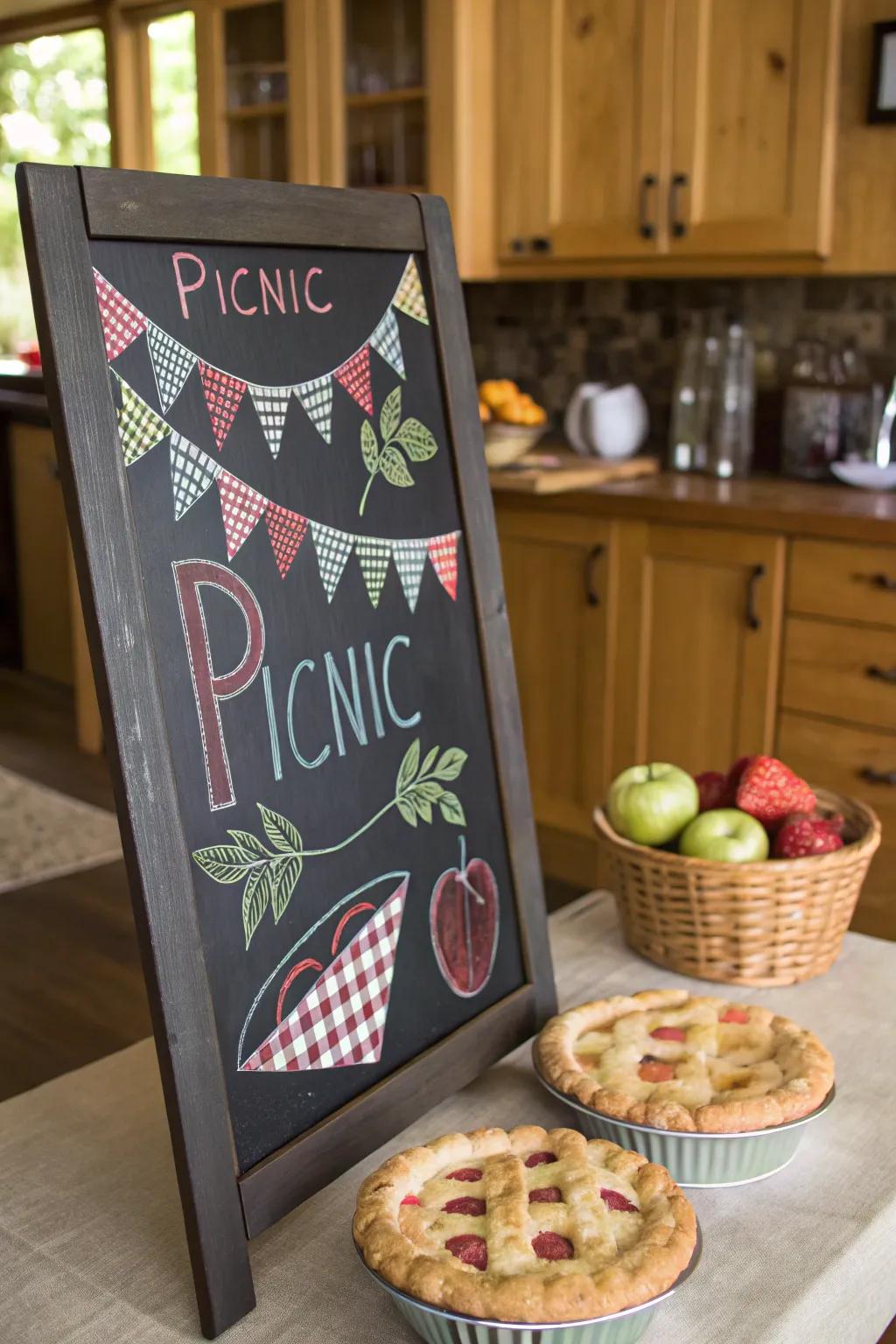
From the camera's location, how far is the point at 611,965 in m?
1.14

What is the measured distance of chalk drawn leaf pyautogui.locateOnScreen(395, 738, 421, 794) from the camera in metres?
0.90

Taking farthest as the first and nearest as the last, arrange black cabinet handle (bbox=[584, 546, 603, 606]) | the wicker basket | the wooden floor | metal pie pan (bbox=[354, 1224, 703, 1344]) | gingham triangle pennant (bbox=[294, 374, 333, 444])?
black cabinet handle (bbox=[584, 546, 603, 606]) → the wooden floor → the wicker basket → gingham triangle pennant (bbox=[294, 374, 333, 444]) → metal pie pan (bbox=[354, 1224, 703, 1344])

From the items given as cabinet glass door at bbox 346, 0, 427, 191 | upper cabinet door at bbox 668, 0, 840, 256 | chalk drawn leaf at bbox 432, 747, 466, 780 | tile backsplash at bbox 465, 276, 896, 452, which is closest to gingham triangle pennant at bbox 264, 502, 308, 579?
chalk drawn leaf at bbox 432, 747, 466, 780

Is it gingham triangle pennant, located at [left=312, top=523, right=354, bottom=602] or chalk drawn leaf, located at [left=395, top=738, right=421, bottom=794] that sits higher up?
gingham triangle pennant, located at [left=312, top=523, right=354, bottom=602]

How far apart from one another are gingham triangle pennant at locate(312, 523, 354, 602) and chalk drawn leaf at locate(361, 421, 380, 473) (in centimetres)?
6

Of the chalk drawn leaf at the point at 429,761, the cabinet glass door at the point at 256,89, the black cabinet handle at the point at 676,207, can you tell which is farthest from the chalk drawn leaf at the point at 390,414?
the cabinet glass door at the point at 256,89

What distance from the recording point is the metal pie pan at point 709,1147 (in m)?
0.80

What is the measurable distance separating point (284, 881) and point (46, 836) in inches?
111

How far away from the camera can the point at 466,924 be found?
3.13ft

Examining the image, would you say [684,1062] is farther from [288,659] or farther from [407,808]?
[288,659]

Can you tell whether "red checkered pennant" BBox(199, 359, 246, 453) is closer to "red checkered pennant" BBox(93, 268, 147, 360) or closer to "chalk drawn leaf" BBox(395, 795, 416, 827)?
"red checkered pennant" BBox(93, 268, 147, 360)

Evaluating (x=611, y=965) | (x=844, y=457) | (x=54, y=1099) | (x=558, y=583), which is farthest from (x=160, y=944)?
(x=844, y=457)

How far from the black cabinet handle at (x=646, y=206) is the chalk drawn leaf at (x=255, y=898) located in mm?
2579

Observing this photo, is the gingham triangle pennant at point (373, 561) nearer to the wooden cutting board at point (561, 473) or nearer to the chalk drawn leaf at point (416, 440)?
the chalk drawn leaf at point (416, 440)
